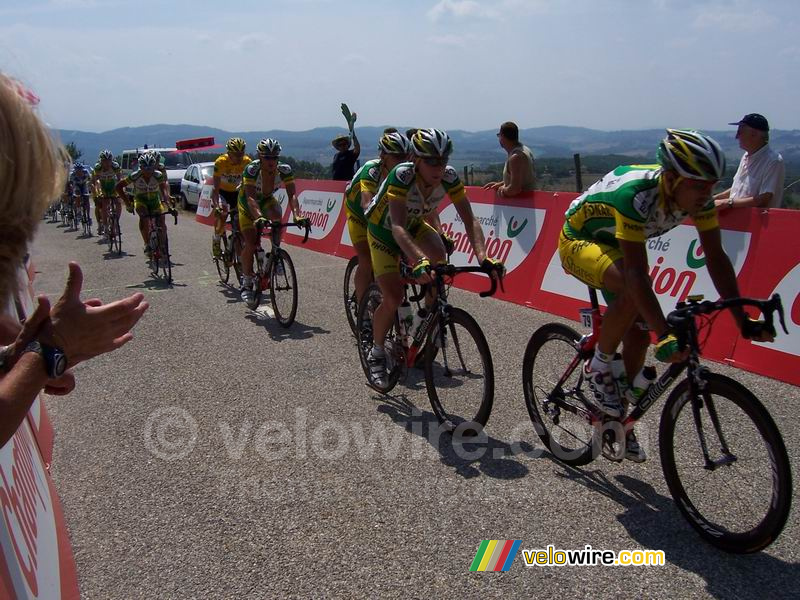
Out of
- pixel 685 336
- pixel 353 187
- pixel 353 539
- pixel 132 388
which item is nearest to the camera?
pixel 685 336

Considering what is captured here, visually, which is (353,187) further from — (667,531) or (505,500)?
(667,531)

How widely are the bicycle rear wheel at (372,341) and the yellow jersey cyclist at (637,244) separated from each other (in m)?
1.71

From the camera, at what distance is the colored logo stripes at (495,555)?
335 cm

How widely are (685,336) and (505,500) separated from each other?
1475mm

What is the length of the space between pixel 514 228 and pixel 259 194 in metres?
3.51

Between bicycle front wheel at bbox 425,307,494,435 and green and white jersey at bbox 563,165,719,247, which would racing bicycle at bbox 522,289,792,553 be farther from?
bicycle front wheel at bbox 425,307,494,435

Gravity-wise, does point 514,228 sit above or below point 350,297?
above

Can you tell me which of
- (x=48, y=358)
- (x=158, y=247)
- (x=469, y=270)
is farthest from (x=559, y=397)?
(x=158, y=247)

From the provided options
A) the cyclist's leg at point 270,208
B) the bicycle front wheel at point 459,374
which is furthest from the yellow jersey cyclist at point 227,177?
the bicycle front wheel at point 459,374

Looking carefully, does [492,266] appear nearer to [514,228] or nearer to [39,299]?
[39,299]

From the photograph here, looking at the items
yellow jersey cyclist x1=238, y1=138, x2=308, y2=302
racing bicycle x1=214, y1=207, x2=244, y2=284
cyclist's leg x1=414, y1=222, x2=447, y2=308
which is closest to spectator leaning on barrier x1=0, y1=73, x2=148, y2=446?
cyclist's leg x1=414, y1=222, x2=447, y2=308

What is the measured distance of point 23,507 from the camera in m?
2.39

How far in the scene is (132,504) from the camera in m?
4.10

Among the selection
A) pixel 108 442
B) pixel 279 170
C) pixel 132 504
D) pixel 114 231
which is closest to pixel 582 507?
pixel 132 504
